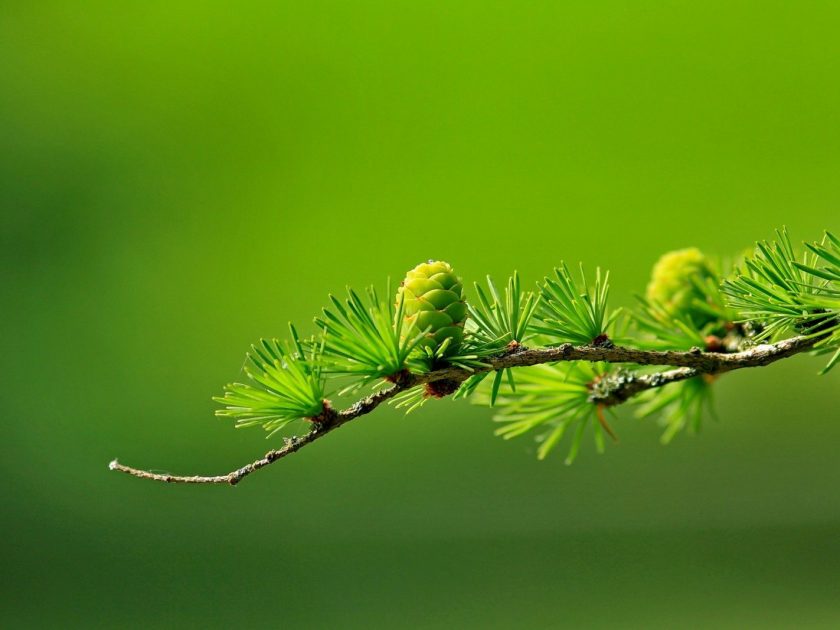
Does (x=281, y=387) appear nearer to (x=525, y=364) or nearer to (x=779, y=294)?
(x=525, y=364)

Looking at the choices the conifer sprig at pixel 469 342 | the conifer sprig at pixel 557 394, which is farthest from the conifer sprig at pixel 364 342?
the conifer sprig at pixel 557 394

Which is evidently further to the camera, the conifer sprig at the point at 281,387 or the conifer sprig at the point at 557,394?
the conifer sprig at the point at 557,394

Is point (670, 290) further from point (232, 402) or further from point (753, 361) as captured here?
point (232, 402)

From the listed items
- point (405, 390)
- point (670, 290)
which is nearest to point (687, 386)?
point (670, 290)

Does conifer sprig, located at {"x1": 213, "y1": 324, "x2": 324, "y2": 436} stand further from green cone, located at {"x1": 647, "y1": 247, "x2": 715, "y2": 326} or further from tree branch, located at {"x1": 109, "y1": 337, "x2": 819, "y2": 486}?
green cone, located at {"x1": 647, "y1": 247, "x2": 715, "y2": 326}

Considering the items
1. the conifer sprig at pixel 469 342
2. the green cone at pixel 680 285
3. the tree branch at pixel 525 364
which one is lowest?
the tree branch at pixel 525 364

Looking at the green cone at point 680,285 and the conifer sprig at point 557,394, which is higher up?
the green cone at point 680,285

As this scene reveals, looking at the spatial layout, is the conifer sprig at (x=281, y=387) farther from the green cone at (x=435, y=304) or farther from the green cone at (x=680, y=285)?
the green cone at (x=680, y=285)

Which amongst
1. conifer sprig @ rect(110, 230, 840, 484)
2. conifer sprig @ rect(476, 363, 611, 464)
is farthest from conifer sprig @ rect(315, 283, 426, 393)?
conifer sprig @ rect(476, 363, 611, 464)
